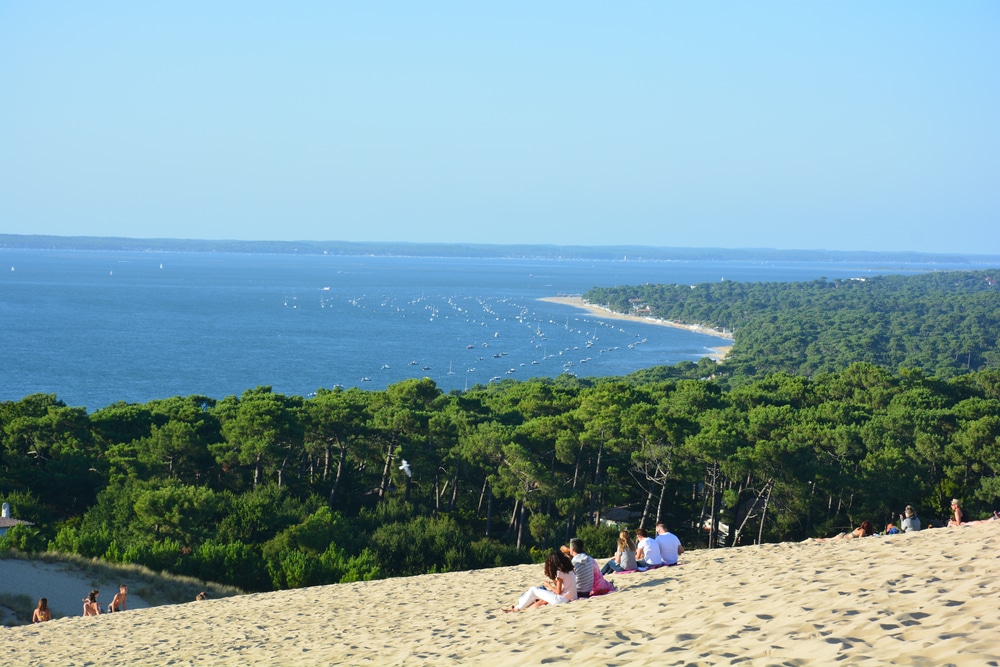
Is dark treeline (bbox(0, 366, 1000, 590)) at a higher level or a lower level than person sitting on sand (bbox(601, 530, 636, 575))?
lower

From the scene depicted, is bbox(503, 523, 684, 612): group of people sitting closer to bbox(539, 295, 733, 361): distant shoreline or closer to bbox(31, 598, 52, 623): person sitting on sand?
bbox(31, 598, 52, 623): person sitting on sand

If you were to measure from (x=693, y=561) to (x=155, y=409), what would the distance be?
23.2 meters

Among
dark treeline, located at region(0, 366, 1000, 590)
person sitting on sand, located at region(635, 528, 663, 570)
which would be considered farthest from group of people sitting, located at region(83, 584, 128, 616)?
person sitting on sand, located at region(635, 528, 663, 570)

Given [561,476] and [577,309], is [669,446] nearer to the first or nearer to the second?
[561,476]

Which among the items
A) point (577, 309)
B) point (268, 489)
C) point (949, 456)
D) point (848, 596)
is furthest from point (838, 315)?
point (848, 596)

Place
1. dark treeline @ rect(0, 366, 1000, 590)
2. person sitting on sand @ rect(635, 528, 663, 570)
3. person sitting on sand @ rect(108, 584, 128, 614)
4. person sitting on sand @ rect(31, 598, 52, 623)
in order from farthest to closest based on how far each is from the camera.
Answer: dark treeline @ rect(0, 366, 1000, 590)
person sitting on sand @ rect(108, 584, 128, 614)
person sitting on sand @ rect(31, 598, 52, 623)
person sitting on sand @ rect(635, 528, 663, 570)

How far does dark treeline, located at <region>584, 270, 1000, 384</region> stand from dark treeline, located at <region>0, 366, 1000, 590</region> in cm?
2358

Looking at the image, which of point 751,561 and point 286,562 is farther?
point 286,562

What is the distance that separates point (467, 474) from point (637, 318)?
127 m

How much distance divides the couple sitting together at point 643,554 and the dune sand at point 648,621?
0.25m

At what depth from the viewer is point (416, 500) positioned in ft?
88.2

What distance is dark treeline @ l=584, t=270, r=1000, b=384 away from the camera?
88312 mm

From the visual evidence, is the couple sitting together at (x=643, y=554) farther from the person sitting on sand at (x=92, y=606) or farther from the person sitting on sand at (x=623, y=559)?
the person sitting on sand at (x=92, y=606)

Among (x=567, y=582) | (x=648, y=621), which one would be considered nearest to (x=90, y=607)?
(x=567, y=582)
